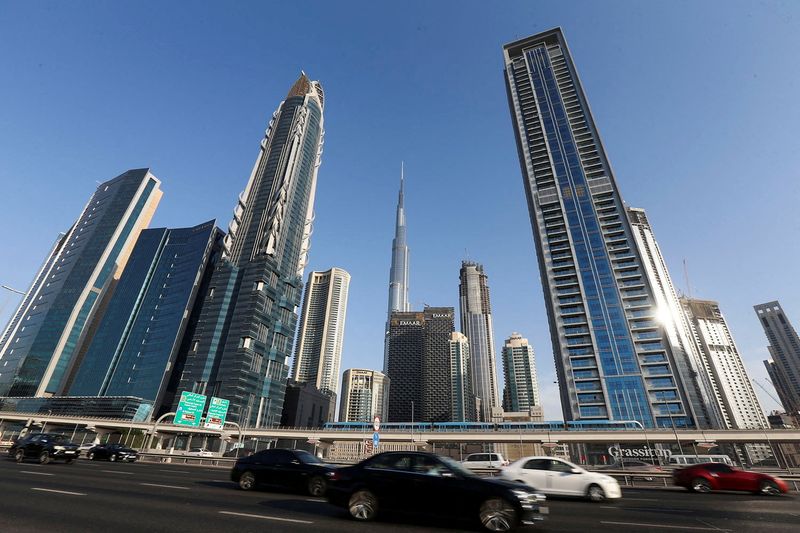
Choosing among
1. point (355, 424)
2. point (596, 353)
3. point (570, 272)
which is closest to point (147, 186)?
point (355, 424)

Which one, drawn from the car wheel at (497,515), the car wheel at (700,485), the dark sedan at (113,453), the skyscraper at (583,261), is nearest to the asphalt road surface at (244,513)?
the car wheel at (497,515)

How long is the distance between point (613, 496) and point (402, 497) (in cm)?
980

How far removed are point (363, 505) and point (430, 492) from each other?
1.69 metres

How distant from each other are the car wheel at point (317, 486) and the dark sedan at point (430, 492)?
4.73 meters

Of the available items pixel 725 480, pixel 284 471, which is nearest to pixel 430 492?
pixel 284 471

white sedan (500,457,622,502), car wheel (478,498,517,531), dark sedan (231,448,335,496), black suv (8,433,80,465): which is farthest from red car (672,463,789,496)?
black suv (8,433,80,465)

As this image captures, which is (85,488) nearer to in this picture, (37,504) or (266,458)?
(37,504)

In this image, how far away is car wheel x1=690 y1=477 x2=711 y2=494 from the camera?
58.7 ft

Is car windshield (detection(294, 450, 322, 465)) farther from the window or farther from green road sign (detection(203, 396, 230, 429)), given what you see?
green road sign (detection(203, 396, 230, 429))

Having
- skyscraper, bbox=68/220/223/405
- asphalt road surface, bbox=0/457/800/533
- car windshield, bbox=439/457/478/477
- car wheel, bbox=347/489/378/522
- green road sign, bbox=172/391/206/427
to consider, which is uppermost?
skyscraper, bbox=68/220/223/405

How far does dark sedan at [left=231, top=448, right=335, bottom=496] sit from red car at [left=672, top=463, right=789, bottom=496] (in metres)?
17.8

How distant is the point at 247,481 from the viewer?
1392 centimetres

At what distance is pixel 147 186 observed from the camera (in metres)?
184

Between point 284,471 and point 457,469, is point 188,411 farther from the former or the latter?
point 457,469
